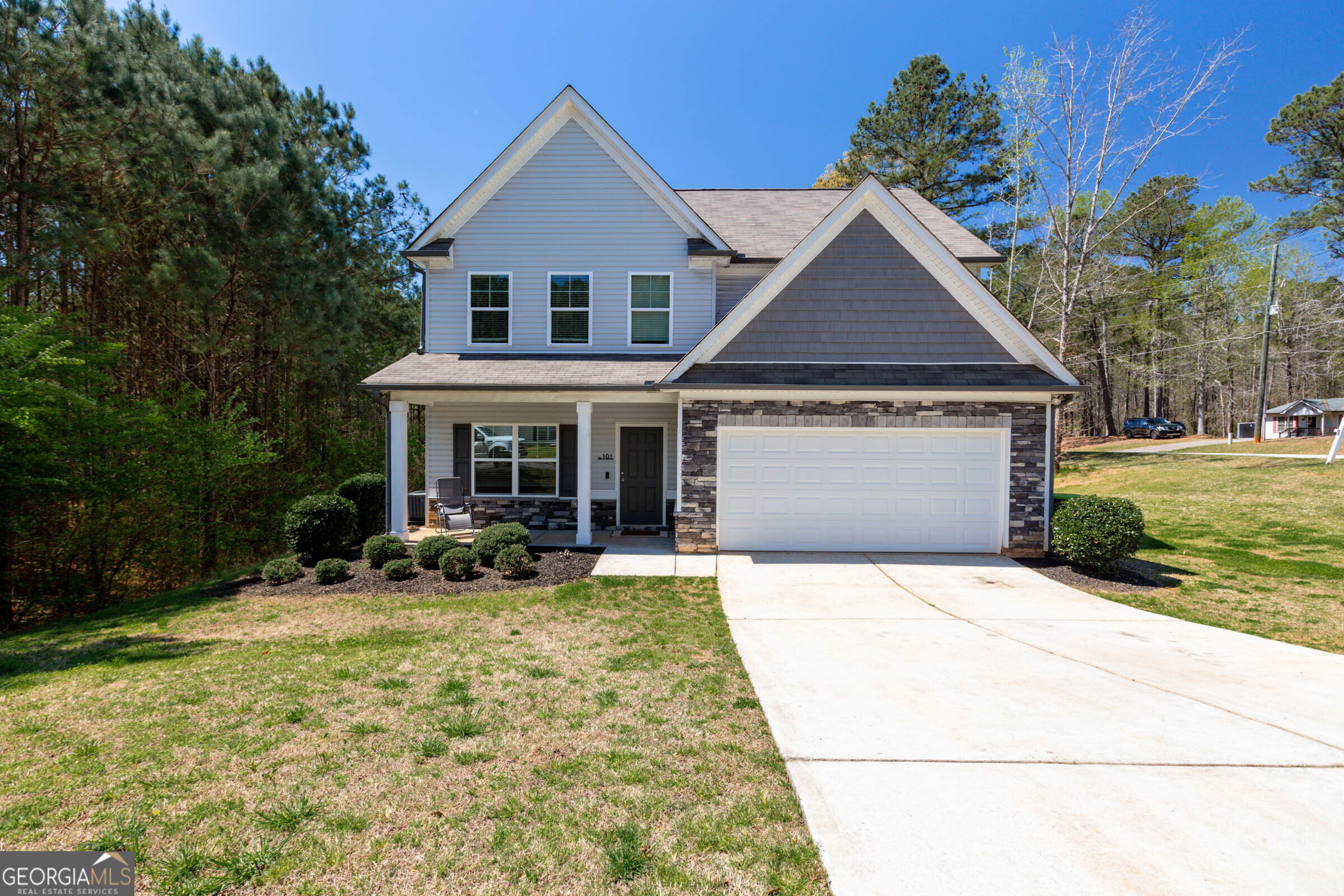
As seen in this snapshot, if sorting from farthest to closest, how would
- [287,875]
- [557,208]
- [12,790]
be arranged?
[557,208] < [12,790] < [287,875]

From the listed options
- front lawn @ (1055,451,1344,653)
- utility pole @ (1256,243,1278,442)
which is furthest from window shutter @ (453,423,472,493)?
utility pole @ (1256,243,1278,442)

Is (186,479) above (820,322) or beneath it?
beneath

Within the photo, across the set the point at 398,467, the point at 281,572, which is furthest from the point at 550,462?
the point at 281,572

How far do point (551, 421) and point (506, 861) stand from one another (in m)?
→ 10.0

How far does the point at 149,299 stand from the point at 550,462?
8.94m

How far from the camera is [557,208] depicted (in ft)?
39.4

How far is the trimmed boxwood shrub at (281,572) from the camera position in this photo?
8.39m

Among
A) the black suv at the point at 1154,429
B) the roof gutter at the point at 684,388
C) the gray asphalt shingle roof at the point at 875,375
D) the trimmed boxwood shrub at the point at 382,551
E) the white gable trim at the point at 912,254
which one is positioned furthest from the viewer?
the black suv at the point at 1154,429

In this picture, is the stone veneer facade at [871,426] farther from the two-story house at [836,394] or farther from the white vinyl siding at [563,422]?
the white vinyl siding at [563,422]

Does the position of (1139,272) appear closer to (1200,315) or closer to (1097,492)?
(1200,315)

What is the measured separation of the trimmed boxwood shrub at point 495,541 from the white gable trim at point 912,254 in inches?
142

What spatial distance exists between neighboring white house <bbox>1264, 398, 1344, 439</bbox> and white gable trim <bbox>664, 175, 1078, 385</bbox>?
36.4 m

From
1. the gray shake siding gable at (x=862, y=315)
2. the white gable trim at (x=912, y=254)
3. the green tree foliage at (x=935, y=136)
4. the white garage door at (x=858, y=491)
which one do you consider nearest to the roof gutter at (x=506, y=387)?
the white gable trim at (x=912, y=254)

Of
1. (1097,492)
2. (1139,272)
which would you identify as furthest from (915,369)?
(1139,272)
